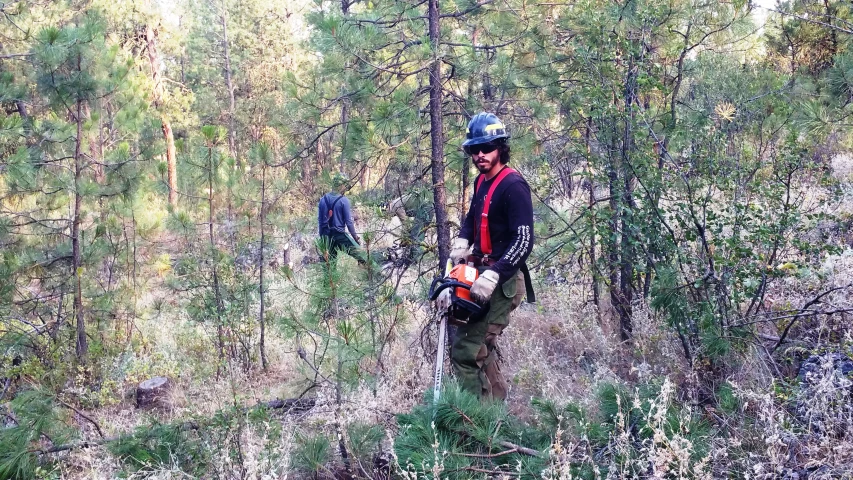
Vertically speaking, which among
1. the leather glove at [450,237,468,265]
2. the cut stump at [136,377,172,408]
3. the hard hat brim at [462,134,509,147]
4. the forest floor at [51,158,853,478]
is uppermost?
the hard hat brim at [462,134,509,147]

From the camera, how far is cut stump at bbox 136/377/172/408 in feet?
22.1

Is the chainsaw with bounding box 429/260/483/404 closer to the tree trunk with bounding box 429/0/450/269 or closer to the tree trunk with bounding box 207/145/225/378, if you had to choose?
the tree trunk with bounding box 429/0/450/269

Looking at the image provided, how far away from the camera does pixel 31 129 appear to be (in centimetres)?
718

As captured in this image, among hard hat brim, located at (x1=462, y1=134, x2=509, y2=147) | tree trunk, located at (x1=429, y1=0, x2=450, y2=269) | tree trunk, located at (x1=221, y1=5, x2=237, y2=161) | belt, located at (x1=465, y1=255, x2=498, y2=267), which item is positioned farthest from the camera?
tree trunk, located at (x1=221, y1=5, x2=237, y2=161)

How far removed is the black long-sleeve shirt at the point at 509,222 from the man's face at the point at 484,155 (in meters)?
0.11

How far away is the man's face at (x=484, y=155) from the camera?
4.22m

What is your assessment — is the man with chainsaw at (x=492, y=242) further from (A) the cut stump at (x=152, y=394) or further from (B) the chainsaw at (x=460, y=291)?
(A) the cut stump at (x=152, y=394)

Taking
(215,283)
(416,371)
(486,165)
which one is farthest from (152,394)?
(486,165)

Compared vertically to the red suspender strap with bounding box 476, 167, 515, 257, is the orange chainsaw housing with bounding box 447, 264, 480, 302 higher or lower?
lower

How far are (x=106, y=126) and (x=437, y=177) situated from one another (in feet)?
18.8

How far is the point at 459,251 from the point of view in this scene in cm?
449

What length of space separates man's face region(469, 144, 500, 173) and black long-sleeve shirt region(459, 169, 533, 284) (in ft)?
0.38

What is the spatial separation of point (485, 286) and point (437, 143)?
212cm

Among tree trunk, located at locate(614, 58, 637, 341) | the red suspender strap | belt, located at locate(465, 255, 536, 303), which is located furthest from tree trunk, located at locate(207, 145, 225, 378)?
tree trunk, located at locate(614, 58, 637, 341)
